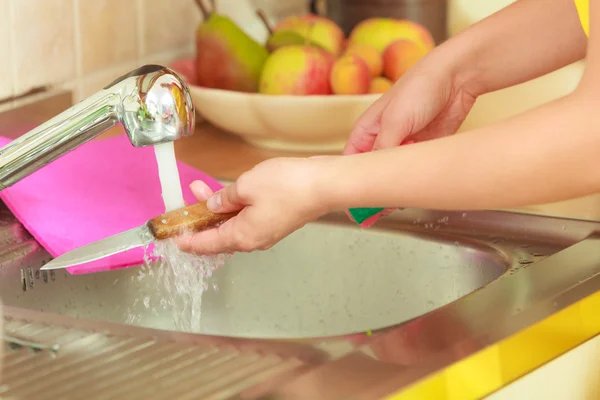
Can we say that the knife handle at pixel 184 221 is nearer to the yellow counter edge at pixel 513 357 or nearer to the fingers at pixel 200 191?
the fingers at pixel 200 191

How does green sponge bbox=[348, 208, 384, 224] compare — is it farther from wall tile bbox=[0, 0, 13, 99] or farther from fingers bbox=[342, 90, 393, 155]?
wall tile bbox=[0, 0, 13, 99]

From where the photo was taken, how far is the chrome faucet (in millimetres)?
730

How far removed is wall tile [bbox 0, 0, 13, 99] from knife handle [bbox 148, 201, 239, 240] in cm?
41

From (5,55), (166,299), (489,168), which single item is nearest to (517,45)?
(489,168)

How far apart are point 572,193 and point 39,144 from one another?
40cm

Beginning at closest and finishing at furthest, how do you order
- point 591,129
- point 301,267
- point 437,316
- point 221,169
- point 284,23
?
point 591,129, point 437,316, point 301,267, point 221,169, point 284,23

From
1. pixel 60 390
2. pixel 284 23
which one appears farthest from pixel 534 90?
pixel 60 390

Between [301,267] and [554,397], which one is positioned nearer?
[554,397]

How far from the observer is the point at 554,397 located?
26.8 inches

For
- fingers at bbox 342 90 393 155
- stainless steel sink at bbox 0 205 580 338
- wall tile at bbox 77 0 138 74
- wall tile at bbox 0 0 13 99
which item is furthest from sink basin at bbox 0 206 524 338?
wall tile at bbox 77 0 138 74

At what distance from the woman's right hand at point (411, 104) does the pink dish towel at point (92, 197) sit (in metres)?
0.20

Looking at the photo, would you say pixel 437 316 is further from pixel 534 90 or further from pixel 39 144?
pixel 534 90

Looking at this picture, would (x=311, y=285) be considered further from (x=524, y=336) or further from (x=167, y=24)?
(x=167, y=24)

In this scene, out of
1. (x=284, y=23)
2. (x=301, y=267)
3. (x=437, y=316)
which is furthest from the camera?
(x=284, y=23)
